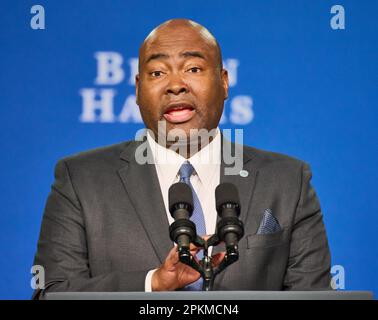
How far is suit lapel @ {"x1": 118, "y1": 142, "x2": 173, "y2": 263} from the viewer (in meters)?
2.21

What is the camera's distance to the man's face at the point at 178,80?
231 cm

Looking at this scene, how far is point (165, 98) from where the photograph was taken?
231 centimetres

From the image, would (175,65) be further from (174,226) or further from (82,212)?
(174,226)

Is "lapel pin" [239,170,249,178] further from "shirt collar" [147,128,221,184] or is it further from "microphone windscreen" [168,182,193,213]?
"microphone windscreen" [168,182,193,213]

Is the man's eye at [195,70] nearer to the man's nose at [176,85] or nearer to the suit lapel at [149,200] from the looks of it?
the man's nose at [176,85]

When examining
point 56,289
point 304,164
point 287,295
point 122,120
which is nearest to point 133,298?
point 287,295

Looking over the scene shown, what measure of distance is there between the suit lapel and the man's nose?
0.24 m

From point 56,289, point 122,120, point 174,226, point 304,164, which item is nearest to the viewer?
point 174,226

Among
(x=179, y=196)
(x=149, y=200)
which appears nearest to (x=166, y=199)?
(x=149, y=200)

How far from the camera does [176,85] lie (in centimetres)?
229

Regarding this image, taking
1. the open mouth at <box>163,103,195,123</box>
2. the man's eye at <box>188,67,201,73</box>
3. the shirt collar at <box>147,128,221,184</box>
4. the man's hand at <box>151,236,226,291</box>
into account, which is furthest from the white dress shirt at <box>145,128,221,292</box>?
the man's hand at <box>151,236,226,291</box>

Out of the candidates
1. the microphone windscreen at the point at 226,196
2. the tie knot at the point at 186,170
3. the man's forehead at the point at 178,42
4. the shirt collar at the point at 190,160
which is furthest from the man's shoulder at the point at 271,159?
the microphone windscreen at the point at 226,196

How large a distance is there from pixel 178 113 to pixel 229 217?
782mm
